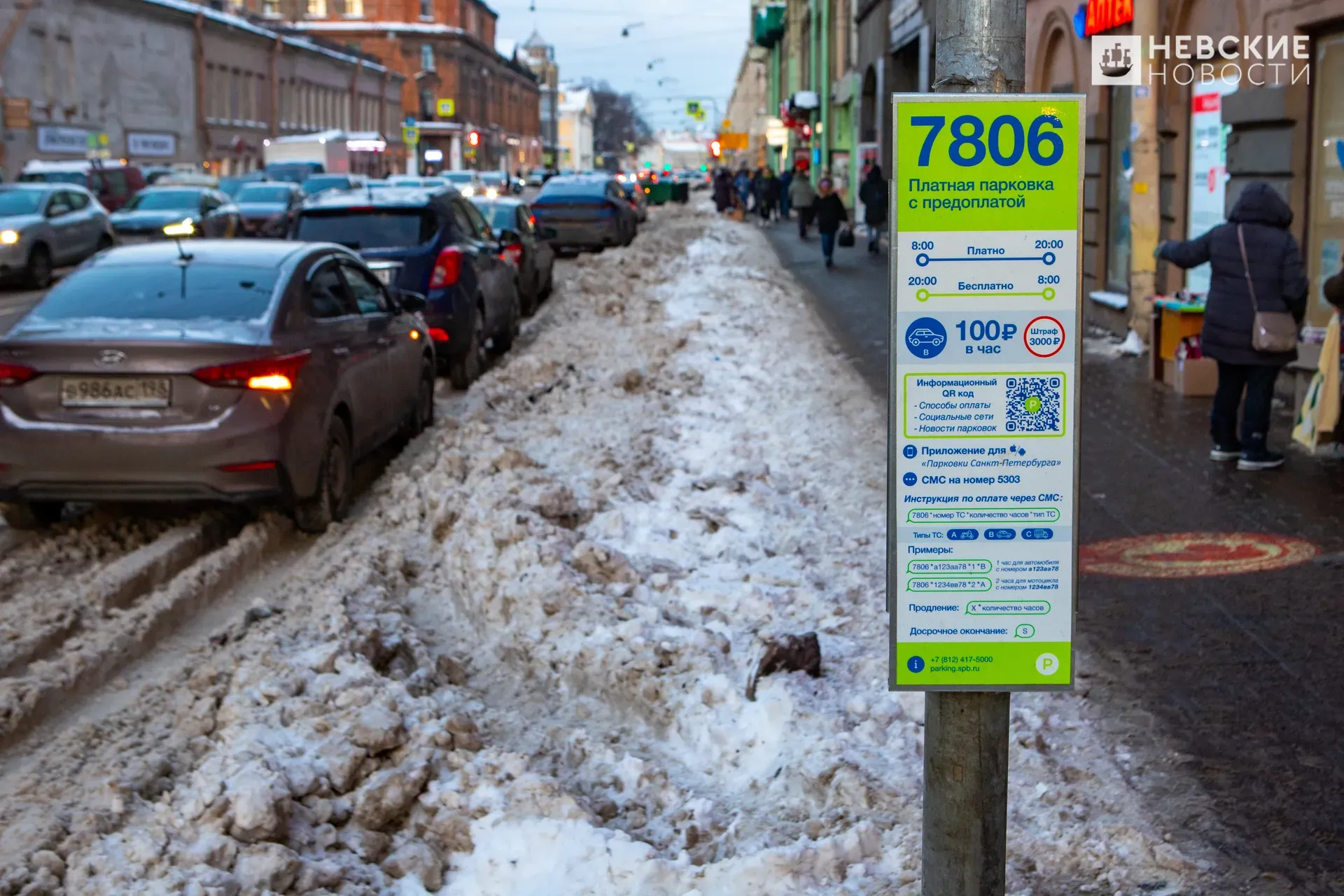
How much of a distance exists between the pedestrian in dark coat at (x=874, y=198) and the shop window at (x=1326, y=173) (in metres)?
15.5

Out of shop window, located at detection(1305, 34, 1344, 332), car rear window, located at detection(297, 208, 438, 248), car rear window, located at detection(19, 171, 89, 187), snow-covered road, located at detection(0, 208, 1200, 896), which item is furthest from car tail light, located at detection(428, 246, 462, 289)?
car rear window, located at detection(19, 171, 89, 187)

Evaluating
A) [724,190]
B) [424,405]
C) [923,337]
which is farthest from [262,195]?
[923,337]

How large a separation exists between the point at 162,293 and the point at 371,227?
5.08 m

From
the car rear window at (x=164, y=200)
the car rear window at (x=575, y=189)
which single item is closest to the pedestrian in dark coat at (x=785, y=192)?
the car rear window at (x=575, y=189)

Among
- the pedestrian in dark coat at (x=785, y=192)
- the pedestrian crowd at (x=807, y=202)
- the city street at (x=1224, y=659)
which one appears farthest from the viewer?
the pedestrian in dark coat at (x=785, y=192)

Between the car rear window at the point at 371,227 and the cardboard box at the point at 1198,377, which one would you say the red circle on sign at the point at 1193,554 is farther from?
the car rear window at the point at 371,227

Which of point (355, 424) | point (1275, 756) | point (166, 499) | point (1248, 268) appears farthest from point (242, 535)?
point (1248, 268)

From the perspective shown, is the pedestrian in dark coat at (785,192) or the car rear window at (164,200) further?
the pedestrian in dark coat at (785,192)

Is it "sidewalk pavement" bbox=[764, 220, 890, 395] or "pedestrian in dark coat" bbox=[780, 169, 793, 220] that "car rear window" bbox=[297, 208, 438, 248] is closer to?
"sidewalk pavement" bbox=[764, 220, 890, 395]

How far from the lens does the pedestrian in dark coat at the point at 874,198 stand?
2780 centimetres

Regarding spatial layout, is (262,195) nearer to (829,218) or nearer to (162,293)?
(829,218)

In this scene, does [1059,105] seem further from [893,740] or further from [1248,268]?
→ [1248,268]

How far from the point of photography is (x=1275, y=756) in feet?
16.4

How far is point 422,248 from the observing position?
13.4 meters
